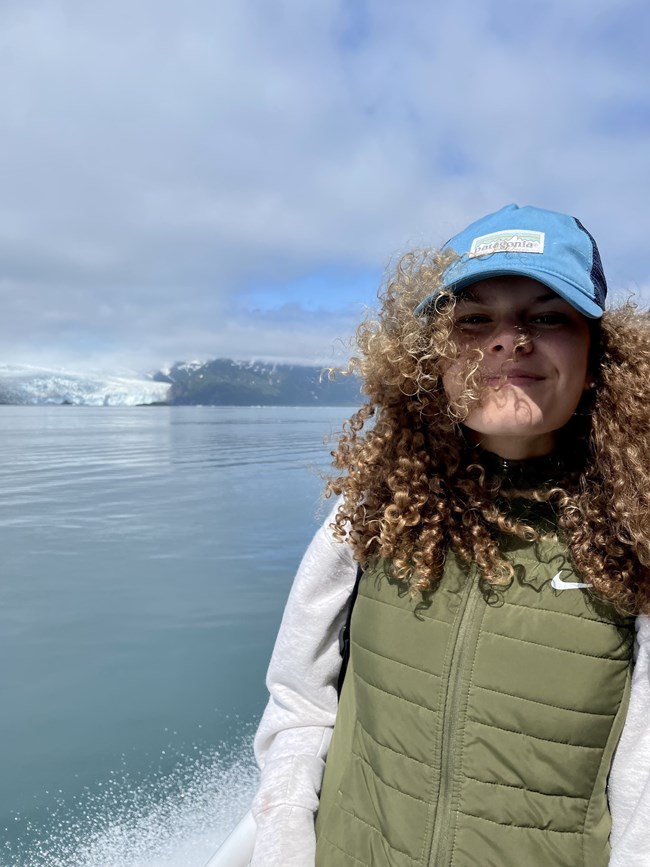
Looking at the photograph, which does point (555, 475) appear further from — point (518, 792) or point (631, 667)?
point (518, 792)

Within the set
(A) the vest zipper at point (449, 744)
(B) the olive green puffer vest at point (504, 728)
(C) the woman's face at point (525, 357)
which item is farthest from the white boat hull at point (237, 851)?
(C) the woman's face at point (525, 357)

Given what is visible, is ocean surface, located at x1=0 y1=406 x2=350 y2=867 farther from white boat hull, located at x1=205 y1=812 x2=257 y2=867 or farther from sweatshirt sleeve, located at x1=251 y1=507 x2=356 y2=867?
white boat hull, located at x1=205 y1=812 x2=257 y2=867

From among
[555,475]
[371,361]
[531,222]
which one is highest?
[531,222]

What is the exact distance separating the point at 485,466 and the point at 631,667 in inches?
16.2

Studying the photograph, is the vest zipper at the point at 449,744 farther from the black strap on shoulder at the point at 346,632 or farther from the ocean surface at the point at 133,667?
the ocean surface at the point at 133,667

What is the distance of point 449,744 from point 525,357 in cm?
66

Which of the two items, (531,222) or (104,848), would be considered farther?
(104,848)

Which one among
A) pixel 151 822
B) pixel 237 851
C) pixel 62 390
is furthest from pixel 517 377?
pixel 62 390

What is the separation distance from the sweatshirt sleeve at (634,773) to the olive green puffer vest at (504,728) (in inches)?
0.6

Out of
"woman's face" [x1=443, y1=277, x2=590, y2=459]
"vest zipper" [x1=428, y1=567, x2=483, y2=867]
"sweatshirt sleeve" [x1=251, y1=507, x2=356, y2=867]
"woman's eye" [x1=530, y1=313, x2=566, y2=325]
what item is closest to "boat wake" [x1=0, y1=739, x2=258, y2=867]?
"sweatshirt sleeve" [x1=251, y1=507, x2=356, y2=867]

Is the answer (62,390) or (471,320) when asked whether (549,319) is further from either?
(62,390)

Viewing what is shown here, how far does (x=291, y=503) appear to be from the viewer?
24.1ft

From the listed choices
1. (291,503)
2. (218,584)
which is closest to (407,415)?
(218,584)

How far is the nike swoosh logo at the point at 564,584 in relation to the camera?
1.00 m
